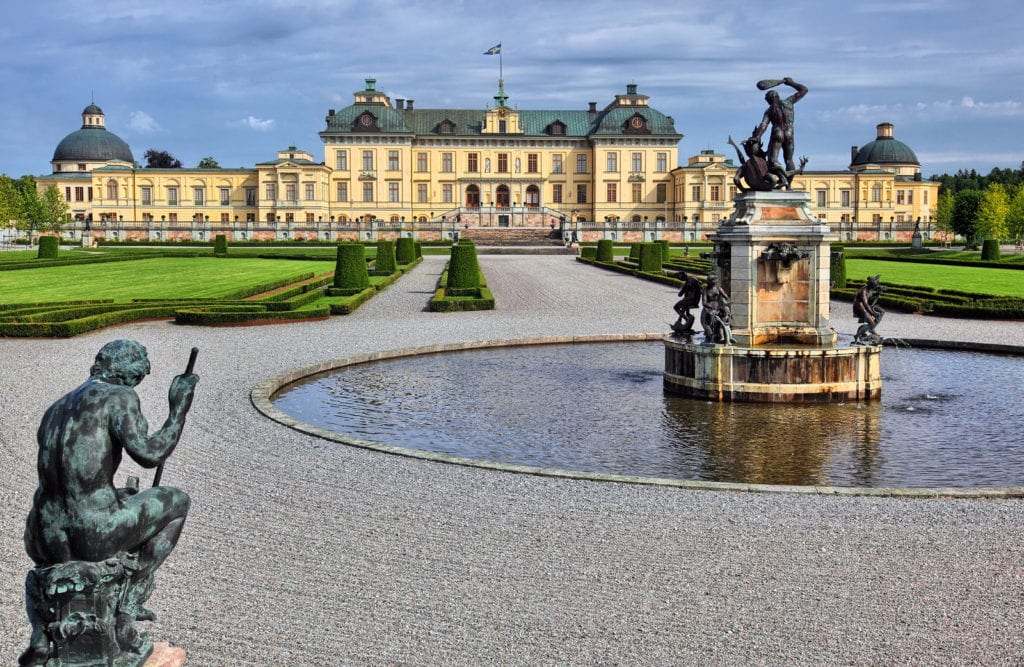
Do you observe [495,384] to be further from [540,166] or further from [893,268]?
[540,166]

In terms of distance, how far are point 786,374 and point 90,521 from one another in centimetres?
1061

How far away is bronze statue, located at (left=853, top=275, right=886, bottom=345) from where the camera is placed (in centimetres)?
1384

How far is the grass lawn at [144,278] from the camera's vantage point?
94.3 ft

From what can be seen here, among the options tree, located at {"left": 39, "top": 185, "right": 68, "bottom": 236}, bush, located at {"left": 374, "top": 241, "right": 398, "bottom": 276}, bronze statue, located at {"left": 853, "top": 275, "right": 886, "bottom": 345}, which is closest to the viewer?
bronze statue, located at {"left": 853, "top": 275, "right": 886, "bottom": 345}

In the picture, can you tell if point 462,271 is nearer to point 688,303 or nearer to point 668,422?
point 688,303

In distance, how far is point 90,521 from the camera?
427cm

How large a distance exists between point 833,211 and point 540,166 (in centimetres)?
2742

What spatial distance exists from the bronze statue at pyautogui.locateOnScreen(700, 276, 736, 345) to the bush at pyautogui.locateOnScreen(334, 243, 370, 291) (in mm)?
16102

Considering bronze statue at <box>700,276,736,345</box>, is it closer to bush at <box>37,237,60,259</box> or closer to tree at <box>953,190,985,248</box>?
bush at <box>37,237,60,259</box>

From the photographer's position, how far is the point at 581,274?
4019cm

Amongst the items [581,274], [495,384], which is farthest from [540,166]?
[495,384]

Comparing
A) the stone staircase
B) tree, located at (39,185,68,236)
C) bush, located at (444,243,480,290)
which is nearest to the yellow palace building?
the stone staircase

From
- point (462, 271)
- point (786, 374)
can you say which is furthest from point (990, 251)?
point (786, 374)

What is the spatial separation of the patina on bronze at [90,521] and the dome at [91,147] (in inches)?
4014
